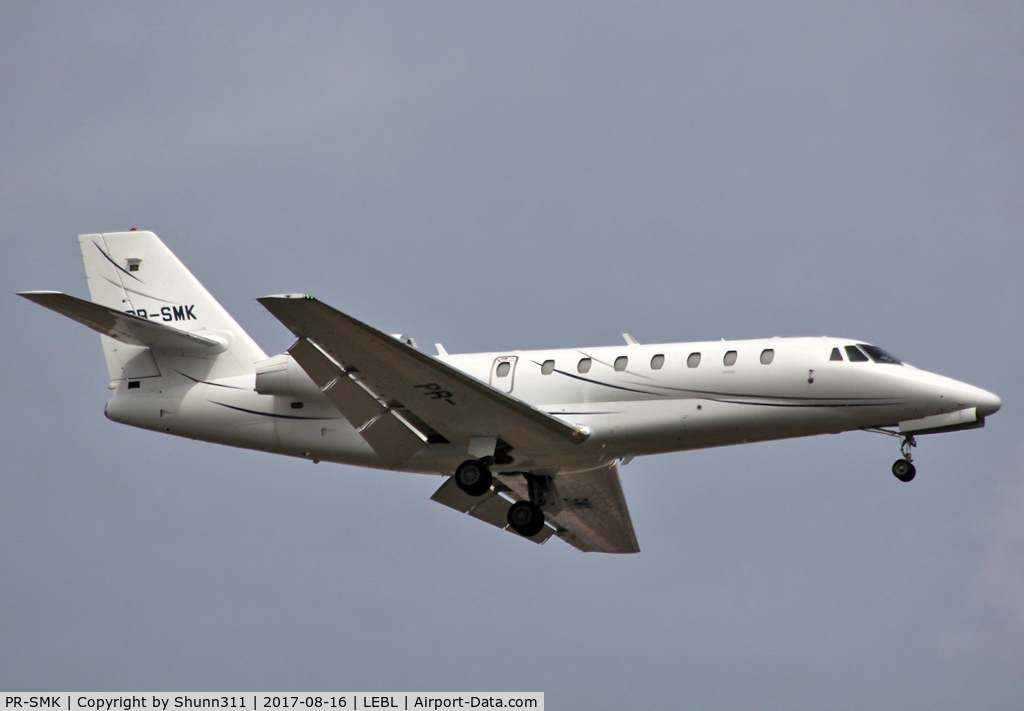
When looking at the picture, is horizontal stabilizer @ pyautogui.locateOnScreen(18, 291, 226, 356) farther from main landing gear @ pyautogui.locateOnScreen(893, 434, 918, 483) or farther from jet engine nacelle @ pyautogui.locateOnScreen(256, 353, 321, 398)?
main landing gear @ pyautogui.locateOnScreen(893, 434, 918, 483)

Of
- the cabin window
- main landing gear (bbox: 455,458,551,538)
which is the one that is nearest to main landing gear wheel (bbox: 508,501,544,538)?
main landing gear (bbox: 455,458,551,538)

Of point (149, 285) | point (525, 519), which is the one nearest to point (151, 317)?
point (149, 285)

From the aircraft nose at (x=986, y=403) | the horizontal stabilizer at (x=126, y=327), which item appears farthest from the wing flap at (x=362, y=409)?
the aircraft nose at (x=986, y=403)

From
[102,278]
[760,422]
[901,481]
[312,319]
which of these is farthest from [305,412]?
[901,481]

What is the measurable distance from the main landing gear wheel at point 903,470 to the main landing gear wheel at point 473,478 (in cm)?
707

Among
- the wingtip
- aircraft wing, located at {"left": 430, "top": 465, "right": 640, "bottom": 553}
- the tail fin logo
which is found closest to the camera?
the wingtip

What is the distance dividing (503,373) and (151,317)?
8.13m

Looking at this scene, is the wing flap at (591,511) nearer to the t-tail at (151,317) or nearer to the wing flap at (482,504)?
the wing flap at (482,504)

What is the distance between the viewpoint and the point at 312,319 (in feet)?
66.6

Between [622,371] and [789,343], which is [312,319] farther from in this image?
[789,343]

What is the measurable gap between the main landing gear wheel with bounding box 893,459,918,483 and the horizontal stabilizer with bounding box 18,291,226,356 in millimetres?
13040

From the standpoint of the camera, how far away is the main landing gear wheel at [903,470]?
21297mm

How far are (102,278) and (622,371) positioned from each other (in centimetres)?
1171

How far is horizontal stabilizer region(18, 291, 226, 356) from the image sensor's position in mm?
21812
